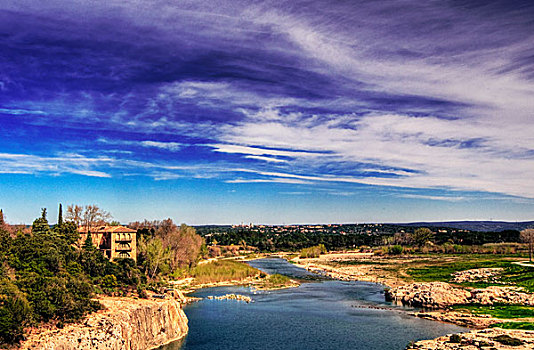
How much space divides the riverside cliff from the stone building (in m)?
39.3

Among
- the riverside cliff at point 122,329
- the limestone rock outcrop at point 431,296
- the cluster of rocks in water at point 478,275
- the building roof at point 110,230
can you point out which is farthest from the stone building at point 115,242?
the cluster of rocks in water at point 478,275

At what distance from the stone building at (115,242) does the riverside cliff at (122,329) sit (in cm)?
3927

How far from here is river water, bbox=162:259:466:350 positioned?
2203 inches

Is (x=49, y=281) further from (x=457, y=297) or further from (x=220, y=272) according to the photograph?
(x=220, y=272)

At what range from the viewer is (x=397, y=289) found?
94625mm

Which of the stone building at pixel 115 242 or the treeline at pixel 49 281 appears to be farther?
the stone building at pixel 115 242

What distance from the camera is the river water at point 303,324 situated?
56.0 metres

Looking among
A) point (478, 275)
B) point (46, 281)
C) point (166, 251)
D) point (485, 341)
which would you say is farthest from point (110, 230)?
point (478, 275)

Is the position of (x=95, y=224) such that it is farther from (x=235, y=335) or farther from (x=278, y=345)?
(x=278, y=345)

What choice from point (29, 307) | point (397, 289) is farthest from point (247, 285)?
point (29, 307)

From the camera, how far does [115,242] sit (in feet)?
308

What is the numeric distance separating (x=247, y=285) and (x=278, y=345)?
5484 cm

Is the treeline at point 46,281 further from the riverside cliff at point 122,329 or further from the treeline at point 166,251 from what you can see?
the treeline at point 166,251

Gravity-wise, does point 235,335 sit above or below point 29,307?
below
